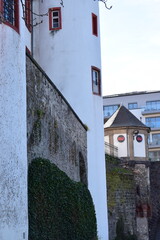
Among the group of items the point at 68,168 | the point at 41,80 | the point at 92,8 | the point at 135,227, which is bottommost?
the point at 135,227

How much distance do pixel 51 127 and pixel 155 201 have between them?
920 inches

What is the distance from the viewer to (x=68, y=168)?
23062mm

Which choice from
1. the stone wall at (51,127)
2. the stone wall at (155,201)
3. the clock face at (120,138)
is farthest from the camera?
the clock face at (120,138)

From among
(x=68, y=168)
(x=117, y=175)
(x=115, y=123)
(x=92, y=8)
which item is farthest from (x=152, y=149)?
(x=68, y=168)

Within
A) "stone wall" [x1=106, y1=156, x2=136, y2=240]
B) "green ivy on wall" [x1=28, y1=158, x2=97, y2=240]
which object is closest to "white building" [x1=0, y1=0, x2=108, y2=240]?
"green ivy on wall" [x1=28, y1=158, x2=97, y2=240]

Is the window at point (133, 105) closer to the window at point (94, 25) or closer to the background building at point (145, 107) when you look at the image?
the background building at point (145, 107)

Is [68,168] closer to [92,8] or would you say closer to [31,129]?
[31,129]

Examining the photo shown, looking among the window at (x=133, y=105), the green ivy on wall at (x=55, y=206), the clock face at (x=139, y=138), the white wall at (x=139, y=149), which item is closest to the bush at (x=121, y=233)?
the white wall at (x=139, y=149)

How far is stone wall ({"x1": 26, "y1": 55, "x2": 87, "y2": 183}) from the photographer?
702 inches

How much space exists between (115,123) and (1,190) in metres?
33.3

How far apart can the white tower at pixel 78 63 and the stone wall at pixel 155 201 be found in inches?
434

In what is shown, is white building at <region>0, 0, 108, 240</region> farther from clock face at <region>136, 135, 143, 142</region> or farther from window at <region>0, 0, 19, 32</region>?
clock face at <region>136, 135, 143, 142</region>

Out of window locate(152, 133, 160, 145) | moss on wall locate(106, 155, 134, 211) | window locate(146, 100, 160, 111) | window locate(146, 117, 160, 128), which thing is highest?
window locate(146, 100, 160, 111)

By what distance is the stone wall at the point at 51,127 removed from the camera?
58.5 feet
